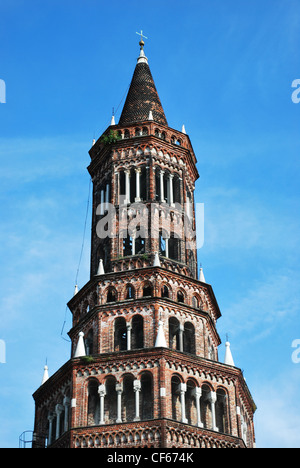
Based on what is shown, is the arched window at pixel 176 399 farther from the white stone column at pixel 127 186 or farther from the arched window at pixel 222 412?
the white stone column at pixel 127 186

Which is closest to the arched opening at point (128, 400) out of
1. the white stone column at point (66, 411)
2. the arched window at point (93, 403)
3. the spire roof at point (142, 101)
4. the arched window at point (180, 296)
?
the arched window at point (93, 403)

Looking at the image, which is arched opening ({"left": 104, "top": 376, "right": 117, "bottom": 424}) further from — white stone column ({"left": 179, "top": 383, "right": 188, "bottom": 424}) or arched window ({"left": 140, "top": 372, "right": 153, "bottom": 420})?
white stone column ({"left": 179, "top": 383, "right": 188, "bottom": 424})

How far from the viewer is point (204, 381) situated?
52.4 metres

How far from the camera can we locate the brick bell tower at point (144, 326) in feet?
166

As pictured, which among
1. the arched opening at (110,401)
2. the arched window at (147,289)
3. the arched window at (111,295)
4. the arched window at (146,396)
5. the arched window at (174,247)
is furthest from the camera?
the arched window at (174,247)

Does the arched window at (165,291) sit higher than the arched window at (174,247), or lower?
lower

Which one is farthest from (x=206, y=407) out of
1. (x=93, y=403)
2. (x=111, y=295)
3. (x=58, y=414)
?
(x=111, y=295)

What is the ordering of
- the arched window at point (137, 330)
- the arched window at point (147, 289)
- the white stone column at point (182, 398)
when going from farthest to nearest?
the arched window at point (147, 289), the arched window at point (137, 330), the white stone column at point (182, 398)

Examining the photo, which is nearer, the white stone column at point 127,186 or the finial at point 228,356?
the finial at point 228,356

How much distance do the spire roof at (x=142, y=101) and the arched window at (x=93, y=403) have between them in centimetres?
1873

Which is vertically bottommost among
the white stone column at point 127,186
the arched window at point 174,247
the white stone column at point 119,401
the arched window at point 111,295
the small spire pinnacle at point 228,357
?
the white stone column at point 119,401

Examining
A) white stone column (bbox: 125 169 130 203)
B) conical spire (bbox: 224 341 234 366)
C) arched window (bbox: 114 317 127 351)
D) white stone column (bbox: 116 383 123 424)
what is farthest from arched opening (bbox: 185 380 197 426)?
white stone column (bbox: 125 169 130 203)
